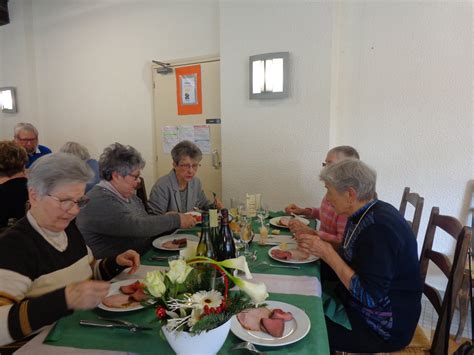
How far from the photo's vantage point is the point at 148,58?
3602 mm

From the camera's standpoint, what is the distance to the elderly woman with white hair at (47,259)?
34.5 inches

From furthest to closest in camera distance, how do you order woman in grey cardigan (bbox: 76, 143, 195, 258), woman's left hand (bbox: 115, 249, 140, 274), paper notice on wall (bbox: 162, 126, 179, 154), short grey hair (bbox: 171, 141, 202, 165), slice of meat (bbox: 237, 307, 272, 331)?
1. paper notice on wall (bbox: 162, 126, 179, 154)
2. short grey hair (bbox: 171, 141, 202, 165)
3. woman in grey cardigan (bbox: 76, 143, 195, 258)
4. woman's left hand (bbox: 115, 249, 140, 274)
5. slice of meat (bbox: 237, 307, 272, 331)

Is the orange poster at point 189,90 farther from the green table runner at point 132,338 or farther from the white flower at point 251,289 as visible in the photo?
the white flower at point 251,289

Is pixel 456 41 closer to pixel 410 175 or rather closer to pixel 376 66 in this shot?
pixel 376 66

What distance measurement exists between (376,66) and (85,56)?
3287 millimetres

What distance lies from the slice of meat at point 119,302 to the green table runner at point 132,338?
29mm

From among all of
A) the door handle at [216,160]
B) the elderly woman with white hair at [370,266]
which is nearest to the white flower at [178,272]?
the elderly woman with white hair at [370,266]

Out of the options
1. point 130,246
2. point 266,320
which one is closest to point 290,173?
point 130,246

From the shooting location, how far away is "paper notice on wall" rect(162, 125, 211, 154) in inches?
133

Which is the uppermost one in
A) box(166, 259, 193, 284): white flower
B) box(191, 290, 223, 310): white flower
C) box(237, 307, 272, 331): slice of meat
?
box(166, 259, 193, 284): white flower

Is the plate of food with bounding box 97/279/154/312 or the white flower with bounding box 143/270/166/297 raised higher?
the white flower with bounding box 143/270/166/297

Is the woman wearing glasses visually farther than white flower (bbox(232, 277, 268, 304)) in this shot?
Yes

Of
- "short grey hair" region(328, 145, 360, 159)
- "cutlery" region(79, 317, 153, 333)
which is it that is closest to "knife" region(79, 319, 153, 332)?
"cutlery" region(79, 317, 153, 333)

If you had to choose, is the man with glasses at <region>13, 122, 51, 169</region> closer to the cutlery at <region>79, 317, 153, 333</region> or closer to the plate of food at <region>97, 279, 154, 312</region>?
the plate of food at <region>97, 279, 154, 312</region>
